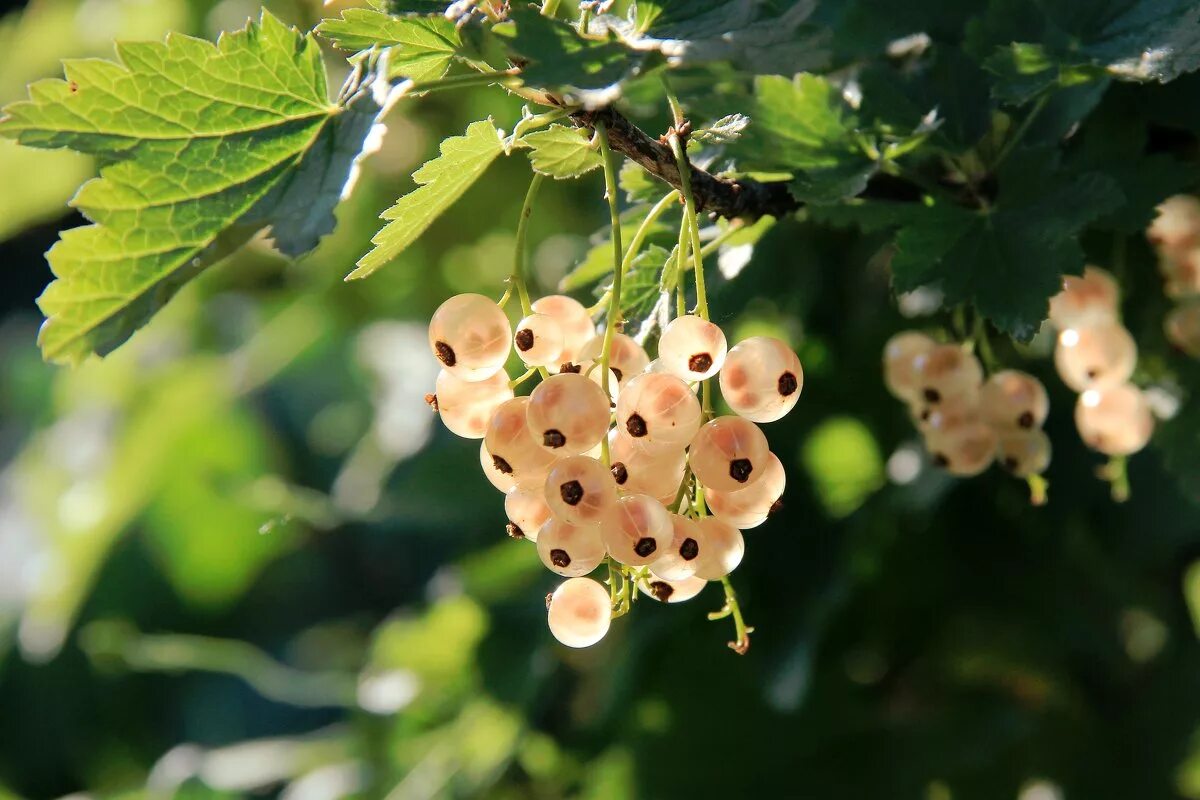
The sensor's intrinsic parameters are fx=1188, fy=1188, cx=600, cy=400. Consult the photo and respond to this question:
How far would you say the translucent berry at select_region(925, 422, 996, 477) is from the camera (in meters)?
0.63

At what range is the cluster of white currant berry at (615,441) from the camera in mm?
431

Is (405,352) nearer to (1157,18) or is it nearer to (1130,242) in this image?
(1130,242)

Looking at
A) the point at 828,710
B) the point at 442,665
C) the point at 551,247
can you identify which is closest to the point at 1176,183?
the point at 828,710

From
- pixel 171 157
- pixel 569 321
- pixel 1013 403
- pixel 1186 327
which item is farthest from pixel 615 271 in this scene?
pixel 1186 327

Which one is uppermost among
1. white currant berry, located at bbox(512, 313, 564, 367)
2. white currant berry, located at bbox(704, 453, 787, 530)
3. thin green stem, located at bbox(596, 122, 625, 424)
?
thin green stem, located at bbox(596, 122, 625, 424)

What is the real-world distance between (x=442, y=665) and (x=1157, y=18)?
2.42 feet

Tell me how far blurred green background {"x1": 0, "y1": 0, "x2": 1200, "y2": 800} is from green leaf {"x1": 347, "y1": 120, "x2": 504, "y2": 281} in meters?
0.17

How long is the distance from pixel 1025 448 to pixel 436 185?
1.17ft

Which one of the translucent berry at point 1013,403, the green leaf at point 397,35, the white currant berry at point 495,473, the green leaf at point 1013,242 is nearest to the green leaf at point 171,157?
the green leaf at point 397,35

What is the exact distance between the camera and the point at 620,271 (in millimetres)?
459

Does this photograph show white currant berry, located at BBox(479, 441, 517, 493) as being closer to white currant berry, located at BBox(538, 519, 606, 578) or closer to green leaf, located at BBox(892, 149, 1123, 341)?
white currant berry, located at BBox(538, 519, 606, 578)

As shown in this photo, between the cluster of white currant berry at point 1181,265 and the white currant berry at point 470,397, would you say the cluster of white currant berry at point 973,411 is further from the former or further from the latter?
the white currant berry at point 470,397

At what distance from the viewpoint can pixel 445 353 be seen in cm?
46

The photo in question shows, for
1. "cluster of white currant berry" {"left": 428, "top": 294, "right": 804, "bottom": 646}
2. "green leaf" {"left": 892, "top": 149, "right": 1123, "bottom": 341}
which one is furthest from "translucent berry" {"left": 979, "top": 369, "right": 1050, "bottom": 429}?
"cluster of white currant berry" {"left": 428, "top": 294, "right": 804, "bottom": 646}
